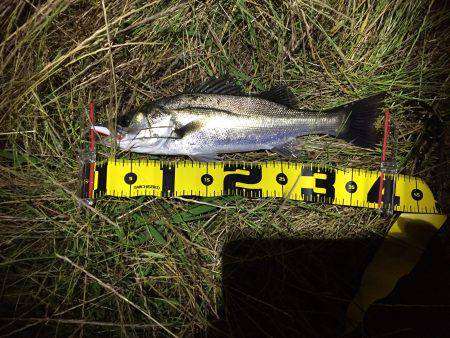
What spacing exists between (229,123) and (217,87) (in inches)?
12.5

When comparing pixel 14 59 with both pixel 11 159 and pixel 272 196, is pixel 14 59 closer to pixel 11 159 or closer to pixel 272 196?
pixel 11 159

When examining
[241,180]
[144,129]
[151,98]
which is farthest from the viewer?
[151,98]

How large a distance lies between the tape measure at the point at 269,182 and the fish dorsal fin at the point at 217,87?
Result: 1.78 feet

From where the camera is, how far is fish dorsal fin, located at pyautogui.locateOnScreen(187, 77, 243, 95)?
8.75 feet

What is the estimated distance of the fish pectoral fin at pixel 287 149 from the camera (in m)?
2.72

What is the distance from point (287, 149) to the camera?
2732 millimetres

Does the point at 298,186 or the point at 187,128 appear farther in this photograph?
the point at 298,186

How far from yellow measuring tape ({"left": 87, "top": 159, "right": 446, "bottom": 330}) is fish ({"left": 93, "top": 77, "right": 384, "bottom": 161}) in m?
0.12

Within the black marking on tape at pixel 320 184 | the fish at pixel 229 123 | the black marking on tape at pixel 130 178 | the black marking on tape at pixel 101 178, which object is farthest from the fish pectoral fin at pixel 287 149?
the black marking on tape at pixel 101 178

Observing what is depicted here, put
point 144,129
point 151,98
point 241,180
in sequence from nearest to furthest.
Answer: point 144,129, point 241,180, point 151,98

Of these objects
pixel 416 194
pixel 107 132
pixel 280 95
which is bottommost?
pixel 416 194

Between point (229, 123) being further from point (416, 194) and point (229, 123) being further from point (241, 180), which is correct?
point (416, 194)

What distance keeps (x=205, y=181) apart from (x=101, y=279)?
3.29ft

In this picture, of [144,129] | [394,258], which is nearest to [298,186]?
[394,258]
